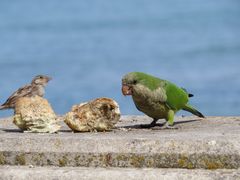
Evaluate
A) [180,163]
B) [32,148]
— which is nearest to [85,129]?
[32,148]

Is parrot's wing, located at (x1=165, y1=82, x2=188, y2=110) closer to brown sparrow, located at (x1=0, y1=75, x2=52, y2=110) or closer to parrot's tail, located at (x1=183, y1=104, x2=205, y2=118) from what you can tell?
parrot's tail, located at (x1=183, y1=104, x2=205, y2=118)

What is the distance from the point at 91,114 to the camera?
6.48m

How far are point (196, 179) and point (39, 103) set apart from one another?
215cm

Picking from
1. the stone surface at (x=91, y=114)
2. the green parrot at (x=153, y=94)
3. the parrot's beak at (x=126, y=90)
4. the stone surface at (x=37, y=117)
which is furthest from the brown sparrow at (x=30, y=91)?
the stone surface at (x=91, y=114)

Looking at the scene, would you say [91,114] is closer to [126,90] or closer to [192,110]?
[126,90]

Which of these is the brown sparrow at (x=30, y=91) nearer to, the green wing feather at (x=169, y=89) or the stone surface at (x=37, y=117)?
the green wing feather at (x=169, y=89)

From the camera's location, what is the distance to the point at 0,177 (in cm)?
539

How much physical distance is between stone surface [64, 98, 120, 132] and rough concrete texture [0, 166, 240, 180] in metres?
1.10

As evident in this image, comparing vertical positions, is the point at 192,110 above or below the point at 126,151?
above

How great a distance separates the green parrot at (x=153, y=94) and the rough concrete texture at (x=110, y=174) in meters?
1.89

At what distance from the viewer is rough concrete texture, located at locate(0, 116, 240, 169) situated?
5.25 meters

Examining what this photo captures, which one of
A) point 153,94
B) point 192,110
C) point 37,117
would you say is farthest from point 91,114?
point 192,110

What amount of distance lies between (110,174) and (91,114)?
138 cm

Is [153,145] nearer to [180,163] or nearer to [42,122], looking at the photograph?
[180,163]
